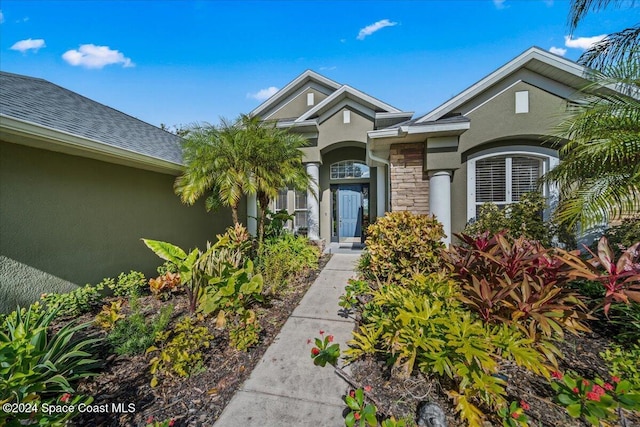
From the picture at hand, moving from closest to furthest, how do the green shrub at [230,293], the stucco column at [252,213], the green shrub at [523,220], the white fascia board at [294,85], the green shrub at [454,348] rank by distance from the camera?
the green shrub at [454,348] → the green shrub at [230,293] → the green shrub at [523,220] → the stucco column at [252,213] → the white fascia board at [294,85]

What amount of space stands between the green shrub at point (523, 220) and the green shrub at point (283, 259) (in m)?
4.57

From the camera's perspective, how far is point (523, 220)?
6.27 metres

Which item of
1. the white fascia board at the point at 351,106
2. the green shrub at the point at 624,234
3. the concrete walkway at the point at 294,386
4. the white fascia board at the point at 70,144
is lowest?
the concrete walkway at the point at 294,386

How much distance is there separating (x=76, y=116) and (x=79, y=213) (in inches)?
91.3

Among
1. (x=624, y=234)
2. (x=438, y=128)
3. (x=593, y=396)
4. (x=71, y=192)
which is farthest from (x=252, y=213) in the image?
(x=624, y=234)

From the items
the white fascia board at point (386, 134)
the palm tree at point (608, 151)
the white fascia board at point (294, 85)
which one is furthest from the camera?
the white fascia board at point (294, 85)

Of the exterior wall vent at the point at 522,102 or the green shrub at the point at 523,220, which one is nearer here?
the green shrub at the point at 523,220

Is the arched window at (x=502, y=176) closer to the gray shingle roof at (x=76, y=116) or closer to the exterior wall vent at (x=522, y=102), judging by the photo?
the exterior wall vent at (x=522, y=102)

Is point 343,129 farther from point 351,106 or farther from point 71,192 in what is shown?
point 71,192

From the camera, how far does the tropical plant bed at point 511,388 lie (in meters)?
2.46

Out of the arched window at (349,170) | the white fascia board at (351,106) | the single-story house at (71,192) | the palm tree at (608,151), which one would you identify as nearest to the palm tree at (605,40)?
the palm tree at (608,151)

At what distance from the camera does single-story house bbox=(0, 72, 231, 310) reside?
4340mm

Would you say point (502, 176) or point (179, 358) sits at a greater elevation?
point (502, 176)

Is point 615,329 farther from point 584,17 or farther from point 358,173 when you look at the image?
point 358,173
